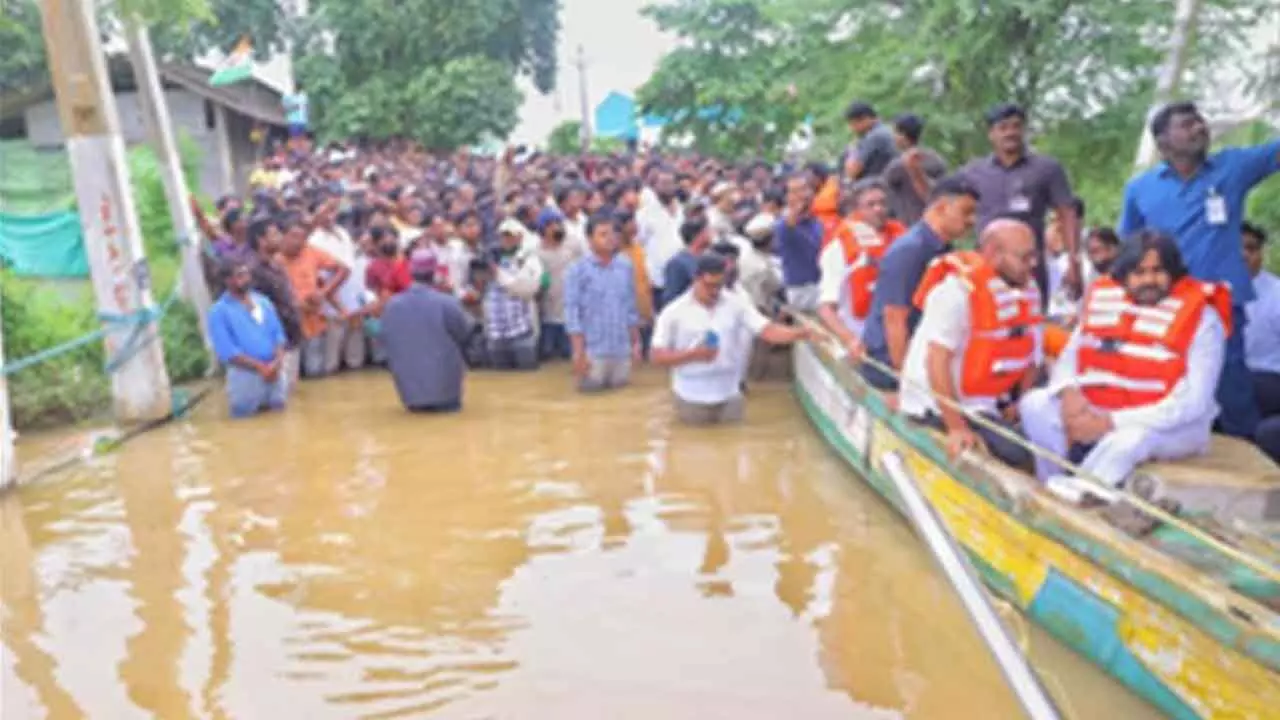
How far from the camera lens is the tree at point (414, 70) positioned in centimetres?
3472

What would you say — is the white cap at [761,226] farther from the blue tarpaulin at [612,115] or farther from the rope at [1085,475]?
the blue tarpaulin at [612,115]

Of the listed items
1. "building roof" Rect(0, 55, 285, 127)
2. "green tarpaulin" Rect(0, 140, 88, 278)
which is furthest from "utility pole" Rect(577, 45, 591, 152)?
"green tarpaulin" Rect(0, 140, 88, 278)

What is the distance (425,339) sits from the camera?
9422mm

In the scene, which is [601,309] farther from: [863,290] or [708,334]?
[863,290]

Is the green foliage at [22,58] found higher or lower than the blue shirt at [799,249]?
higher

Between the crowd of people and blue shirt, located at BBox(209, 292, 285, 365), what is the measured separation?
17 mm

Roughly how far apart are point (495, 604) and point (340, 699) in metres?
1.12

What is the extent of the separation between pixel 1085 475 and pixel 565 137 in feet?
136

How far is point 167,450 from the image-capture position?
8.86 metres

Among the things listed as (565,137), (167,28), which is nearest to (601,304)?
(167,28)

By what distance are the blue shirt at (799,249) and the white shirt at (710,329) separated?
1486 mm

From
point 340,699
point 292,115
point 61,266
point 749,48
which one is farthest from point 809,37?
point 292,115

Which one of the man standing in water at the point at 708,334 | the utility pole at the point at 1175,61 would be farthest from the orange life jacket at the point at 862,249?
the utility pole at the point at 1175,61

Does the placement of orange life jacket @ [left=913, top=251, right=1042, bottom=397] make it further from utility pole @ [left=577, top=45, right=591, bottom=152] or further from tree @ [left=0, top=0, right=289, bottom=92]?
utility pole @ [left=577, top=45, right=591, bottom=152]
